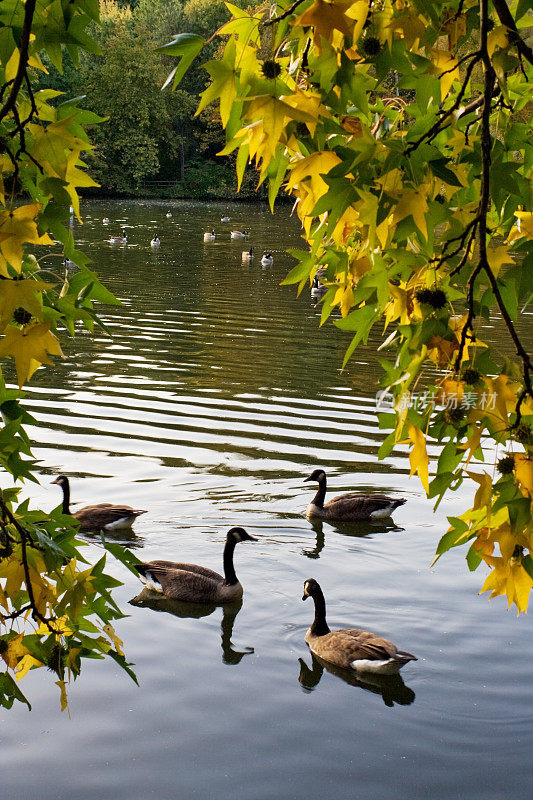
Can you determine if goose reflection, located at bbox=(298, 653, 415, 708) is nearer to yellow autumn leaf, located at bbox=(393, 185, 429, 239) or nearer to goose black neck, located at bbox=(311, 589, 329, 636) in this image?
goose black neck, located at bbox=(311, 589, 329, 636)

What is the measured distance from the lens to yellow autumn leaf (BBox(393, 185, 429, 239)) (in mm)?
2143

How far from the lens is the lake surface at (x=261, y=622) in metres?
5.83

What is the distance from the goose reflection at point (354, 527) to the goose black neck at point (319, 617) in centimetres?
209

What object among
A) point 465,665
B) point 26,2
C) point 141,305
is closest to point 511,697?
point 465,665

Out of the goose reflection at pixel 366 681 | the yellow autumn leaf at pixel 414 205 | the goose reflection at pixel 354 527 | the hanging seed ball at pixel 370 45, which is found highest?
the hanging seed ball at pixel 370 45

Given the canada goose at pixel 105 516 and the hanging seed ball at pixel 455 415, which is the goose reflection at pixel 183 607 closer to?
the canada goose at pixel 105 516

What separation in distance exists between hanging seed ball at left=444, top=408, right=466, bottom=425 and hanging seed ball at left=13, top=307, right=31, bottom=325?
1012 millimetres

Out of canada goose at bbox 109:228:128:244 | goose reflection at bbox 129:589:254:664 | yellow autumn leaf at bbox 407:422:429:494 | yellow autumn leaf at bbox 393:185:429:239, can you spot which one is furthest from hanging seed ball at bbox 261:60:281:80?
canada goose at bbox 109:228:128:244

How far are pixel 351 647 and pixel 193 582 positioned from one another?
1.69 metres

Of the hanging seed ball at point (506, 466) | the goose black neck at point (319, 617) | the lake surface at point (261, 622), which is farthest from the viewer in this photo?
the goose black neck at point (319, 617)

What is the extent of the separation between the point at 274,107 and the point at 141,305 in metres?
20.7

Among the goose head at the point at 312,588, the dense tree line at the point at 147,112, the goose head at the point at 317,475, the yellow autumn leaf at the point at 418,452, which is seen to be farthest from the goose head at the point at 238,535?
the dense tree line at the point at 147,112

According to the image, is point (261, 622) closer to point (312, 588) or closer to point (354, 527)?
point (312, 588)

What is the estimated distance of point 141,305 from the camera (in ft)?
74.1
